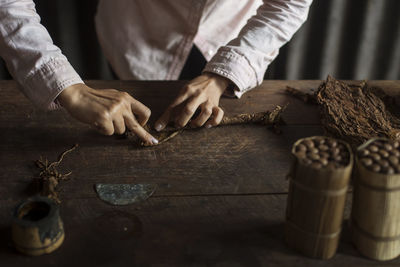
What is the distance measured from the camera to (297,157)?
79 cm

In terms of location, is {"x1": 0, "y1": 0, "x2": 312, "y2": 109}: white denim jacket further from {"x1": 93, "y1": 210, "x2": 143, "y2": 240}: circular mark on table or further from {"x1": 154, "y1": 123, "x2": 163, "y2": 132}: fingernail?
{"x1": 93, "y1": 210, "x2": 143, "y2": 240}: circular mark on table

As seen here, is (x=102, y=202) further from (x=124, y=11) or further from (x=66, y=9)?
Answer: (x=66, y=9)

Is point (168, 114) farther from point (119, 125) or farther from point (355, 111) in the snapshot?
point (355, 111)

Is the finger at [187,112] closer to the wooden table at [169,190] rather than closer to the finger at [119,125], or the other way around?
the wooden table at [169,190]

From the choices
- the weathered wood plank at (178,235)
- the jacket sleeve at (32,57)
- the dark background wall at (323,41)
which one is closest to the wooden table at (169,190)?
the weathered wood plank at (178,235)

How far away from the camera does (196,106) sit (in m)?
1.22

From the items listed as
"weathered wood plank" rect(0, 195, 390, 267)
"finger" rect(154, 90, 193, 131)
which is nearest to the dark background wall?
"finger" rect(154, 90, 193, 131)

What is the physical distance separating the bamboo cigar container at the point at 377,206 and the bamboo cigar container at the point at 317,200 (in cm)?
3

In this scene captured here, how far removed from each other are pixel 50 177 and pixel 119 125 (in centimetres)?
22

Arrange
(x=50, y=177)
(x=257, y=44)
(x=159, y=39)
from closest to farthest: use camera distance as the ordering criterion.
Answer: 1. (x=50, y=177)
2. (x=257, y=44)
3. (x=159, y=39)

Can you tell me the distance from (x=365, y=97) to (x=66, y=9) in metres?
1.37

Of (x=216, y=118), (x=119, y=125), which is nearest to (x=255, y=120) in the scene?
(x=216, y=118)

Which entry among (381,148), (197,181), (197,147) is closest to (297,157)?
(381,148)

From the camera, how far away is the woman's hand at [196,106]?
1220 millimetres
